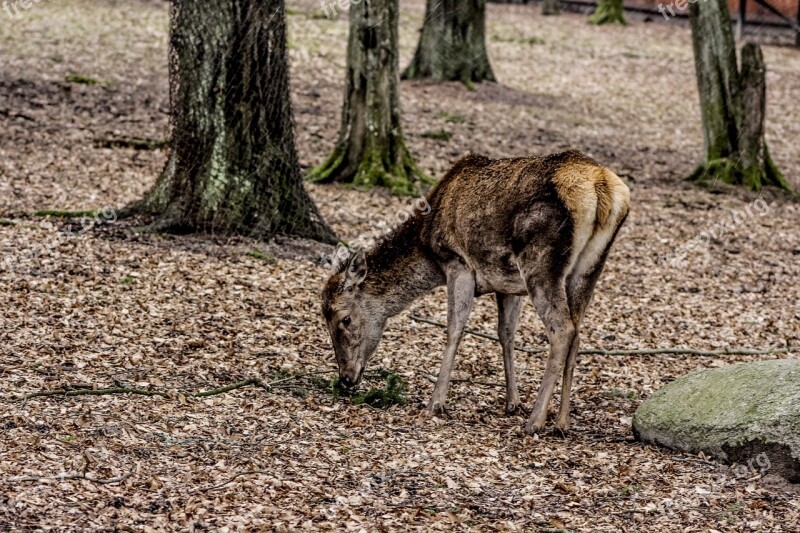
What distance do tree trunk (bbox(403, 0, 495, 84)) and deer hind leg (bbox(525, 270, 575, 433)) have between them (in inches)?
534

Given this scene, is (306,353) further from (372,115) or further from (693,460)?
(372,115)

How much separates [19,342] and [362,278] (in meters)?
2.57

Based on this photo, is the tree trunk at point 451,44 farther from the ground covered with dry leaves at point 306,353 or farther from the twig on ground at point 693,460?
the twig on ground at point 693,460

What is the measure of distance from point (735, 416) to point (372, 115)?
308 inches

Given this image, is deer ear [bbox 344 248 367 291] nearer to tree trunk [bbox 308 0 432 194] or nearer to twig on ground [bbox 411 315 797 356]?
twig on ground [bbox 411 315 797 356]

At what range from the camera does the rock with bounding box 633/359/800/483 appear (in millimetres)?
6418

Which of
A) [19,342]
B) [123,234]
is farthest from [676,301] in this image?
[19,342]

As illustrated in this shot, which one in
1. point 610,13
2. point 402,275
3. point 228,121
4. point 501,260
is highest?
point 610,13

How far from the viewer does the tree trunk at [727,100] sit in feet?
49.9

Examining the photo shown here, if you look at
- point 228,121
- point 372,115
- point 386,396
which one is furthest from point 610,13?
point 386,396

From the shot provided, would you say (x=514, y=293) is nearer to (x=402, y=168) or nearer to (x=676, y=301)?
(x=676, y=301)

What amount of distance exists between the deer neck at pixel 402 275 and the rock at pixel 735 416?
183 cm

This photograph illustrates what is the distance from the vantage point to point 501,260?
7.44m

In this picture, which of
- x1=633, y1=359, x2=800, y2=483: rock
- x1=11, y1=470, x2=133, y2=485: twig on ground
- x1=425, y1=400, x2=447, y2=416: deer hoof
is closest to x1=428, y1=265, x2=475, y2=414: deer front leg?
x1=425, y1=400, x2=447, y2=416: deer hoof
